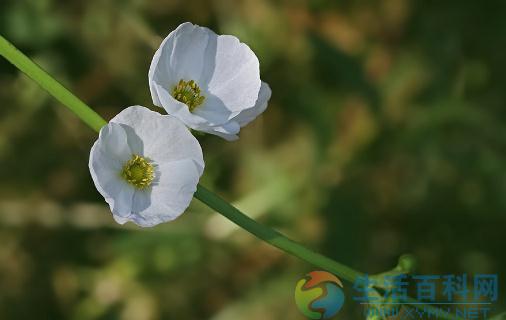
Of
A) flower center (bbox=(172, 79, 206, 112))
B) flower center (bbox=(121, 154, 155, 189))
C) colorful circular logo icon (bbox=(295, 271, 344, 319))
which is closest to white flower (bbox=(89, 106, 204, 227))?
flower center (bbox=(121, 154, 155, 189))

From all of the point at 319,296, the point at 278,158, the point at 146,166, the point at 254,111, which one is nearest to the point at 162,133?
the point at 146,166

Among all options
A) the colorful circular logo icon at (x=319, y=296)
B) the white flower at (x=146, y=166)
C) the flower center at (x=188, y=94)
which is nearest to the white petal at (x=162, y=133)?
the white flower at (x=146, y=166)

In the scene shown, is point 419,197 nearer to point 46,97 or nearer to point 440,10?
point 440,10

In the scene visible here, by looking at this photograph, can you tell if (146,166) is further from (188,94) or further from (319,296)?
(319,296)

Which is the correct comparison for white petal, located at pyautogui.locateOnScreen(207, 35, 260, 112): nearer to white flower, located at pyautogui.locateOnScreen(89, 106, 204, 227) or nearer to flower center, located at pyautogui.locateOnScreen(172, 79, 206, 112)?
flower center, located at pyautogui.locateOnScreen(172, 79, 206, 112)

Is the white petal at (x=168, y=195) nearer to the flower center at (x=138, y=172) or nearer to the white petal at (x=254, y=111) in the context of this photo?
the flower center at (x=138, y=172)

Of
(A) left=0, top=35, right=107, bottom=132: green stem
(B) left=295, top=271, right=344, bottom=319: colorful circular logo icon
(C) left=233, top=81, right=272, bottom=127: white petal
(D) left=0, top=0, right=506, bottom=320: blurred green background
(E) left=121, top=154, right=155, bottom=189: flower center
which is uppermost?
(A) left=0, top=35, right=107, bottom=132: green stem

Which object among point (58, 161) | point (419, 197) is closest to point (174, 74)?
point (58, 161)
